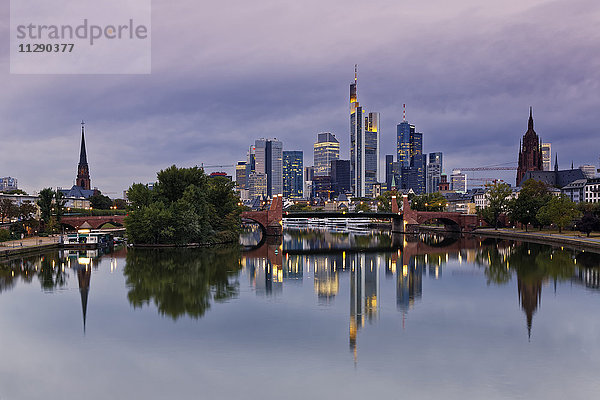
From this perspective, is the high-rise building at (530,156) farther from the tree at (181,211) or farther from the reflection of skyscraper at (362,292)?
the reflection of skyscraper at (362,292)

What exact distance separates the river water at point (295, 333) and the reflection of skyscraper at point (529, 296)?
143mm

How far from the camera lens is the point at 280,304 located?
36.1m

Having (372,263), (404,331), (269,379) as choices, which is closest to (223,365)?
(269,379)

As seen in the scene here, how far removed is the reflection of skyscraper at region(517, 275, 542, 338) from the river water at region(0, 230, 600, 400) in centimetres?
14

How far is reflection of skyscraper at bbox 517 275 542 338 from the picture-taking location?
33594 millimetres

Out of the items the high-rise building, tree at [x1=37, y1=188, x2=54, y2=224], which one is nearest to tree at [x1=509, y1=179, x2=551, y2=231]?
the high-rise building

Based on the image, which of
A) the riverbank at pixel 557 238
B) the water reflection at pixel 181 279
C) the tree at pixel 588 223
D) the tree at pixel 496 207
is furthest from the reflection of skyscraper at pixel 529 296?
the tree at pixel 496 207

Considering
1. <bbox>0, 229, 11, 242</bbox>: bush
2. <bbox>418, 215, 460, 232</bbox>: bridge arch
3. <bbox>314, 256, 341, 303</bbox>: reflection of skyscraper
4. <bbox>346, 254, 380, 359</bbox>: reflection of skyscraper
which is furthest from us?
<bbox>418, 215, 460, 232</bbox>: bridge arch

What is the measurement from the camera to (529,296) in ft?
131

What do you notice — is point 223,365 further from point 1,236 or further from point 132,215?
point 1,236

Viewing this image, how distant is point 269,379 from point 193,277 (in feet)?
90.5

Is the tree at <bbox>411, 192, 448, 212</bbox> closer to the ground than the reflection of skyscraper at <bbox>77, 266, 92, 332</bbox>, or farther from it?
farther from it

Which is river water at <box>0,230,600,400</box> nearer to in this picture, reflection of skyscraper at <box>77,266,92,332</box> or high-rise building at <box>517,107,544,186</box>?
reflection of skyscraper at <box>77,266,92,332</box>

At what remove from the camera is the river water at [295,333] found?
69.0ft
